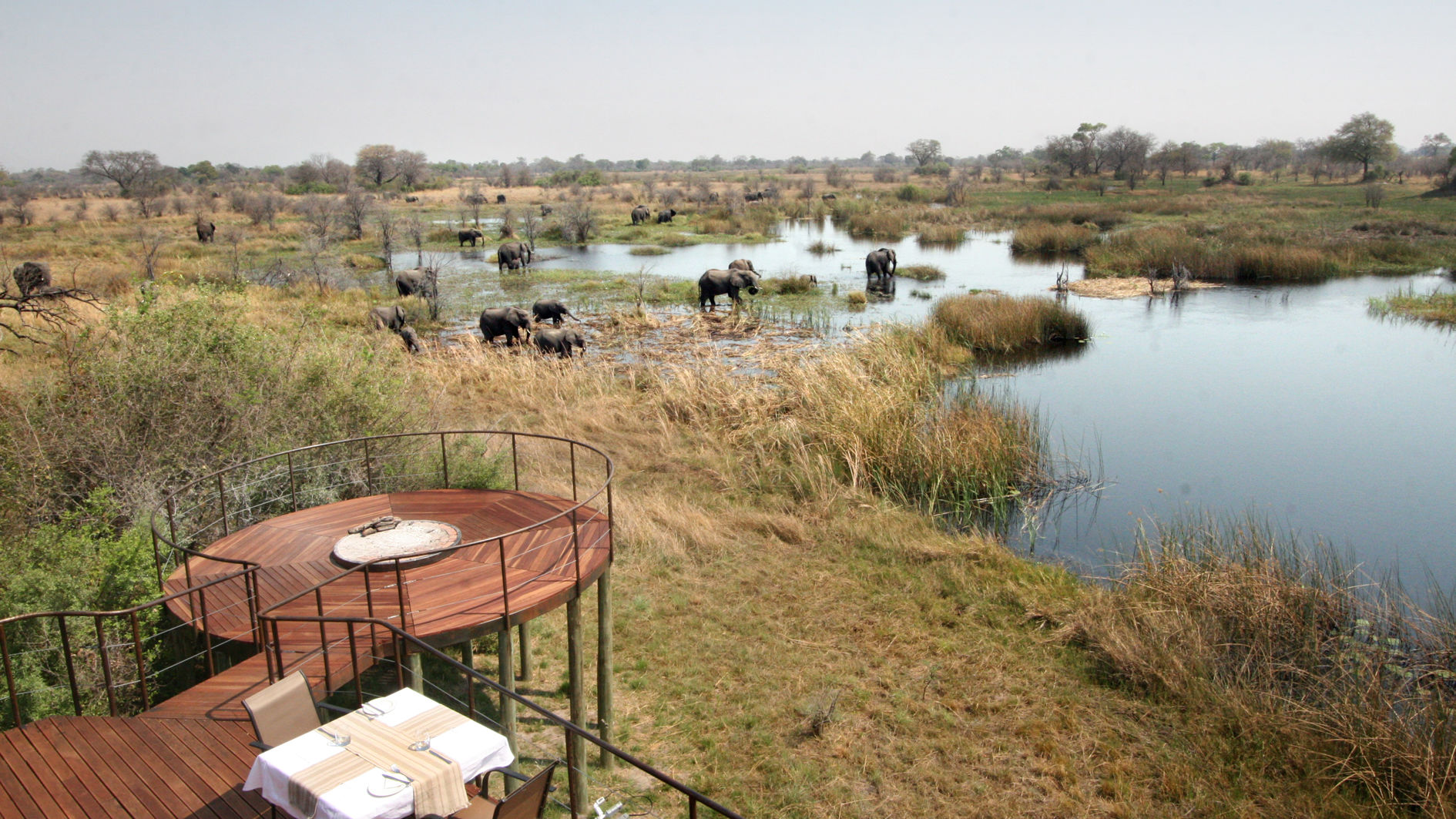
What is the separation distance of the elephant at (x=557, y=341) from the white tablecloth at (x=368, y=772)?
16895 mm

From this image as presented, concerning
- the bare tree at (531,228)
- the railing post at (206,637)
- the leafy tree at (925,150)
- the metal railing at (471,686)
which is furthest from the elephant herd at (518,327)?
the leafy tree at (925,150)

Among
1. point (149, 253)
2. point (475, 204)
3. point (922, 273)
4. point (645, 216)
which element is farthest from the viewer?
point (475, 204)

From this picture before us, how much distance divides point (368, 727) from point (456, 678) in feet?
13.7

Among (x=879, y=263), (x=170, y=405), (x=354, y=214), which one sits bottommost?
(x=170, y=405)

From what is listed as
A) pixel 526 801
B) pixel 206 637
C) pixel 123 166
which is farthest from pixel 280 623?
pixel 123 166

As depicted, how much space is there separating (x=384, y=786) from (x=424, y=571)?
3.19 meters

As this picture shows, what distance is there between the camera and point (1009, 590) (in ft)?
32.6

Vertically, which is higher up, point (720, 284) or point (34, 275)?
point (34, 275)

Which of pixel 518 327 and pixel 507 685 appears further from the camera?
pixel 518 327

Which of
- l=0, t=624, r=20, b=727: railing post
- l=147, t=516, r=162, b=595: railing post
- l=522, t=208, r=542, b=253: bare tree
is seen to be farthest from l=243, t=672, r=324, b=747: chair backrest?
l=522, t=208, r=542, b=253: bare tree

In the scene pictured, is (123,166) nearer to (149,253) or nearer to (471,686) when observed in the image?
(149,253)

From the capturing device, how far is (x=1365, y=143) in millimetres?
72750

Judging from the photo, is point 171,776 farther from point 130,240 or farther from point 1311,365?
point 130,240

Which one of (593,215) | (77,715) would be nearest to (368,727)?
(77,715)
